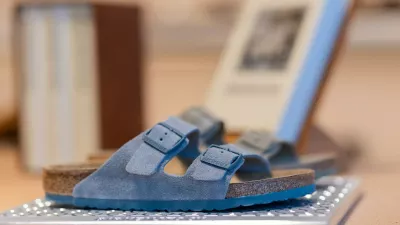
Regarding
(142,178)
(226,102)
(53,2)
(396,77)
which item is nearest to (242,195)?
(142,178)

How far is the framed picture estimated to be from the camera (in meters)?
1.03

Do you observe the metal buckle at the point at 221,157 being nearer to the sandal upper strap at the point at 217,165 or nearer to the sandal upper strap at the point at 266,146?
the sandal upper strap at the point at 217,165

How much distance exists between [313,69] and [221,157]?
18.1 inches

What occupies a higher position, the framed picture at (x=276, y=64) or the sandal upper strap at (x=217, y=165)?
the framed picture at (x=276, y=64)

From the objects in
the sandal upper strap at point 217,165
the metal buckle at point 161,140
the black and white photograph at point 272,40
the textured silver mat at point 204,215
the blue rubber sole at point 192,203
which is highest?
the black and white photograph at point 272,40

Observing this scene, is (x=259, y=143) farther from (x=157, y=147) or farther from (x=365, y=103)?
(x=365, y=103)

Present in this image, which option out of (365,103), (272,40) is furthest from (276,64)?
(365,103)

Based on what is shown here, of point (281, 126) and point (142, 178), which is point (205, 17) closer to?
point (281, 126)

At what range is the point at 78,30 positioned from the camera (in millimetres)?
1147

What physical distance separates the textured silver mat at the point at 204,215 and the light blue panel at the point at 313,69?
1.06ft

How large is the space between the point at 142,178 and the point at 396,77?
37.1 inches

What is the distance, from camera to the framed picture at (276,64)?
1030 millimetres

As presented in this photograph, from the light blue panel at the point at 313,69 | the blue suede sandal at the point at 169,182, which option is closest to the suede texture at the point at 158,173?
the blue suede sandal at the point at 169,182

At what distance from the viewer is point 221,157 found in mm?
614
